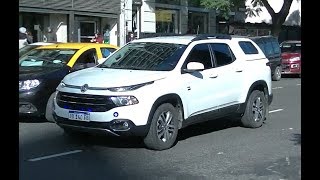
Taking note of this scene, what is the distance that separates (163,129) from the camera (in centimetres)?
782

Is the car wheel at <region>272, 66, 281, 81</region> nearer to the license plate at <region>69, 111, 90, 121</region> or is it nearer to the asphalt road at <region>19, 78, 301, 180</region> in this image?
the asphalt road at <region>19, 78, 301, 180</region>

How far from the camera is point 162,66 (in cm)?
815

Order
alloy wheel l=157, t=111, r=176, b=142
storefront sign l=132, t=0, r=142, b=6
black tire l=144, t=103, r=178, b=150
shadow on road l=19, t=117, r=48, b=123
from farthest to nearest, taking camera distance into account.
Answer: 1. storefront sign l=132, t=0, r=142, b=6
2. shadow on road l=19, t=117, r=48, b=123
3. alloy wheel l=157, t=111, r=176, b=142
4. black tire l=144, t=103, r=178, b=150

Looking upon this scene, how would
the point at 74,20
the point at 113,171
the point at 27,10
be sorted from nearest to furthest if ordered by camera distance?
the point at 113,171 < the point at 27,10 < the point at 74,20

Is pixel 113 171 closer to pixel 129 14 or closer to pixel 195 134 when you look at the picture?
pixel 195 134

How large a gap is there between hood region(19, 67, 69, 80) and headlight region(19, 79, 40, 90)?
0.25ft

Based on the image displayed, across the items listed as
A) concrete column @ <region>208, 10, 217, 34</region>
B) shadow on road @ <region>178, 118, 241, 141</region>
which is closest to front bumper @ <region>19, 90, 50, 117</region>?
shadow on road @ <region>178, 118, 241, 141</region>

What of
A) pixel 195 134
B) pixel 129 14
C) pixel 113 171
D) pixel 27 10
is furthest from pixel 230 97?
pixel 129 14

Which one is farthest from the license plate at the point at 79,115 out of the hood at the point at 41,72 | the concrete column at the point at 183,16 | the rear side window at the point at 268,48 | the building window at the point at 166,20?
the concrete column at the point at 183,16

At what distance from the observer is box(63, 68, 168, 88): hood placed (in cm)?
746

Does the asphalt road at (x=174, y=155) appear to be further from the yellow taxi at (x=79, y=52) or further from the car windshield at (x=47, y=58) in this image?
the yellow taxi at (x=79, y=52)

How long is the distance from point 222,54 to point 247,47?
1077 mm

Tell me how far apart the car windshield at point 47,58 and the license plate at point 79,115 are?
3.21m
